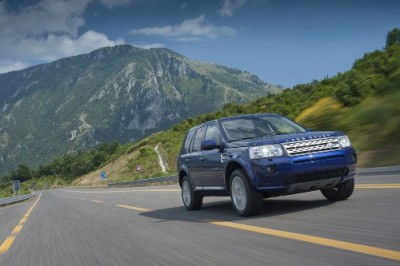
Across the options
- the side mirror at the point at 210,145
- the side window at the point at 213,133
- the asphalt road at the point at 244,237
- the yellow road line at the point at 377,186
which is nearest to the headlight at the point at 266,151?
the asphalt road at the point at 244,237

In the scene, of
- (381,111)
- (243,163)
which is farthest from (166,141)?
(243,163)

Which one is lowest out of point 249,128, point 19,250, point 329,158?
point 19,250

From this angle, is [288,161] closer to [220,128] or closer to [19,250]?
[220,128]

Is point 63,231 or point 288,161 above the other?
point 288,161

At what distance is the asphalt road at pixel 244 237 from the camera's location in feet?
15.6

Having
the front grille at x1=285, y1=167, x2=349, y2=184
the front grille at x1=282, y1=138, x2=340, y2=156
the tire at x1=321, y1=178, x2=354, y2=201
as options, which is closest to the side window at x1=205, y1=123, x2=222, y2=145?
the front grille at x1=282, y1=138, x2=340, y2=156

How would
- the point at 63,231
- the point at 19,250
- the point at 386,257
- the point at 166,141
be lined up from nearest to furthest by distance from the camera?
the point at 386,257
the point at 19,250
the point at 63,231
the point at 166,141

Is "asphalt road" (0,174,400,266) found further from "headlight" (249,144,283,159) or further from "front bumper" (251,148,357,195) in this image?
"headlight" (249,144,283,159)

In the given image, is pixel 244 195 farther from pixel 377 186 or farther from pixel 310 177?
pixel 377 186

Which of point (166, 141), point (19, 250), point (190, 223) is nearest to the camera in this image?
point (19, 250)

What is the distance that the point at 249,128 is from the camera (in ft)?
28.0

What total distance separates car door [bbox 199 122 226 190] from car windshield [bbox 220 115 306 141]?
230 millimetres

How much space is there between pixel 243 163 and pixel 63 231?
3.93 m

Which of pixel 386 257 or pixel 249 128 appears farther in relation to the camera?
pixel 249 128
